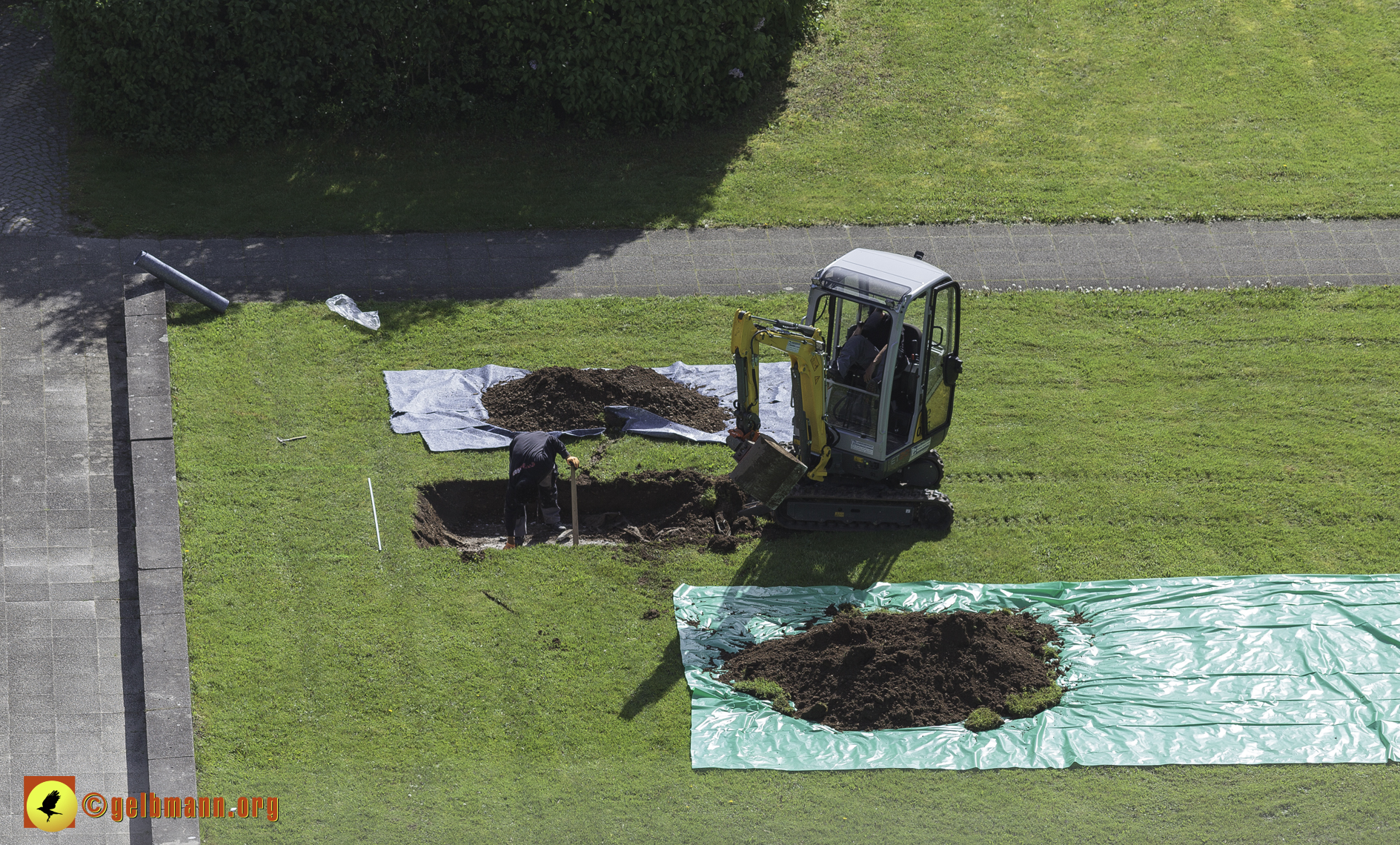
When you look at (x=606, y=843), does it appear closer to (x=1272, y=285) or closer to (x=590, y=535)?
(x=590, y=535)

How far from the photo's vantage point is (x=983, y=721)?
12.1m

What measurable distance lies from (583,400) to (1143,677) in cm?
764

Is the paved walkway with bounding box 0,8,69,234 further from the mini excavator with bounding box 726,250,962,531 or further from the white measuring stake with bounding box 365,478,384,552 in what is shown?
the mini excavator with bounding box 726,250,962,531

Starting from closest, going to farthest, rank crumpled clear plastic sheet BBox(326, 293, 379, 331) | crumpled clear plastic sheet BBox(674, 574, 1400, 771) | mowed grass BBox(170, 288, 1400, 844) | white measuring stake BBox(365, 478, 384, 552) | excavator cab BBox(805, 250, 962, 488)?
mowed grass BBox(170, 288, 1400, 844) < crumpled clear plastic sheet BBox(674, 574, 1400, 771) < excavator cab BBox(805, 250, 962, 488) < white measuring stake BBox(365, 478, 384, 552) < crumpled clear plastic sheet BBox(326, 293, 379, 331)

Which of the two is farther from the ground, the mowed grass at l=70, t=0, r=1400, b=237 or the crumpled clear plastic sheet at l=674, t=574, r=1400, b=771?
the mowed grass at l=70, t=0, r=1400, b=237

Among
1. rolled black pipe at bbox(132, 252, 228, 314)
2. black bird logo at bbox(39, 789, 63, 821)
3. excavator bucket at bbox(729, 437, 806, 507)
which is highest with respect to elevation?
rolled black pipe at bbox(132, 252, 228, 314)

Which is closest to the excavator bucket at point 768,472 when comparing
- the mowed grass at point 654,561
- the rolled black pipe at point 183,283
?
the mowed grass at point 654,561

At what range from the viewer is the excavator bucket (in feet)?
45.6

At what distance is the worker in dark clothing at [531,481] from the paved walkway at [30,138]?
9544 millimetres

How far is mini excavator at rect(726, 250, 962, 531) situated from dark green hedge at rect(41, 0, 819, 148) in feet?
30.4

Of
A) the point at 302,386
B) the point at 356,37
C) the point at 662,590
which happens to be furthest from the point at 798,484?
the point at 356,37

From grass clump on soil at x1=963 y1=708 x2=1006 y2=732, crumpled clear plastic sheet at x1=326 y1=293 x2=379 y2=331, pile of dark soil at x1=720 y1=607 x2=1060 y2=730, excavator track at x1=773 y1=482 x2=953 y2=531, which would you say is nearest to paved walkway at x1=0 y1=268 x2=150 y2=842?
crumpled clear plastic sheet at x1=326 y1=293 x2=379 y2=331

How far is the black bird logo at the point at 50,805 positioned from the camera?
37.5 ft

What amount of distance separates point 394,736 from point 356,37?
14126 mm
